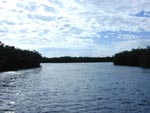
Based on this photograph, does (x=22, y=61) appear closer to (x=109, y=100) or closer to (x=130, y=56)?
(x=130, y=56)

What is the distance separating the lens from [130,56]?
194375 millimetres

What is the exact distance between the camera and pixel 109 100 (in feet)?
139

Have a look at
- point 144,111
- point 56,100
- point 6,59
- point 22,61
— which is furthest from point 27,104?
point 22,61

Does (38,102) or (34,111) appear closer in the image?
(34,111)

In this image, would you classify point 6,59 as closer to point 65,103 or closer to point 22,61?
point 22,61

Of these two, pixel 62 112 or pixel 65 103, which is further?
pixel 65 103

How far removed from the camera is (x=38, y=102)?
134 ft

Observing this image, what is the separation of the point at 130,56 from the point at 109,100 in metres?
155

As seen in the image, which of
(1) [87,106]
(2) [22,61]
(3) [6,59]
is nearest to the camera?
(1) [87,106]

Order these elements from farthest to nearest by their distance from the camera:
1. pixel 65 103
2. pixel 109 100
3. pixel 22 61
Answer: pixel 22 61 → pixel 109 100 → pixel 65 103

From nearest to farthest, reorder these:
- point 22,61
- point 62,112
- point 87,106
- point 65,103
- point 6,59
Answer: point 62,112, point 87,106, point 65,103, point 6,59, point 22,61

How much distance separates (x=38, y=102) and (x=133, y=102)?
11608 mm

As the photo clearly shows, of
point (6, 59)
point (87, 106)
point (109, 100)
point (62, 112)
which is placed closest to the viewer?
point (62, 112)

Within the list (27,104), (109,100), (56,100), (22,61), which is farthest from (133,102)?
(22,61)
